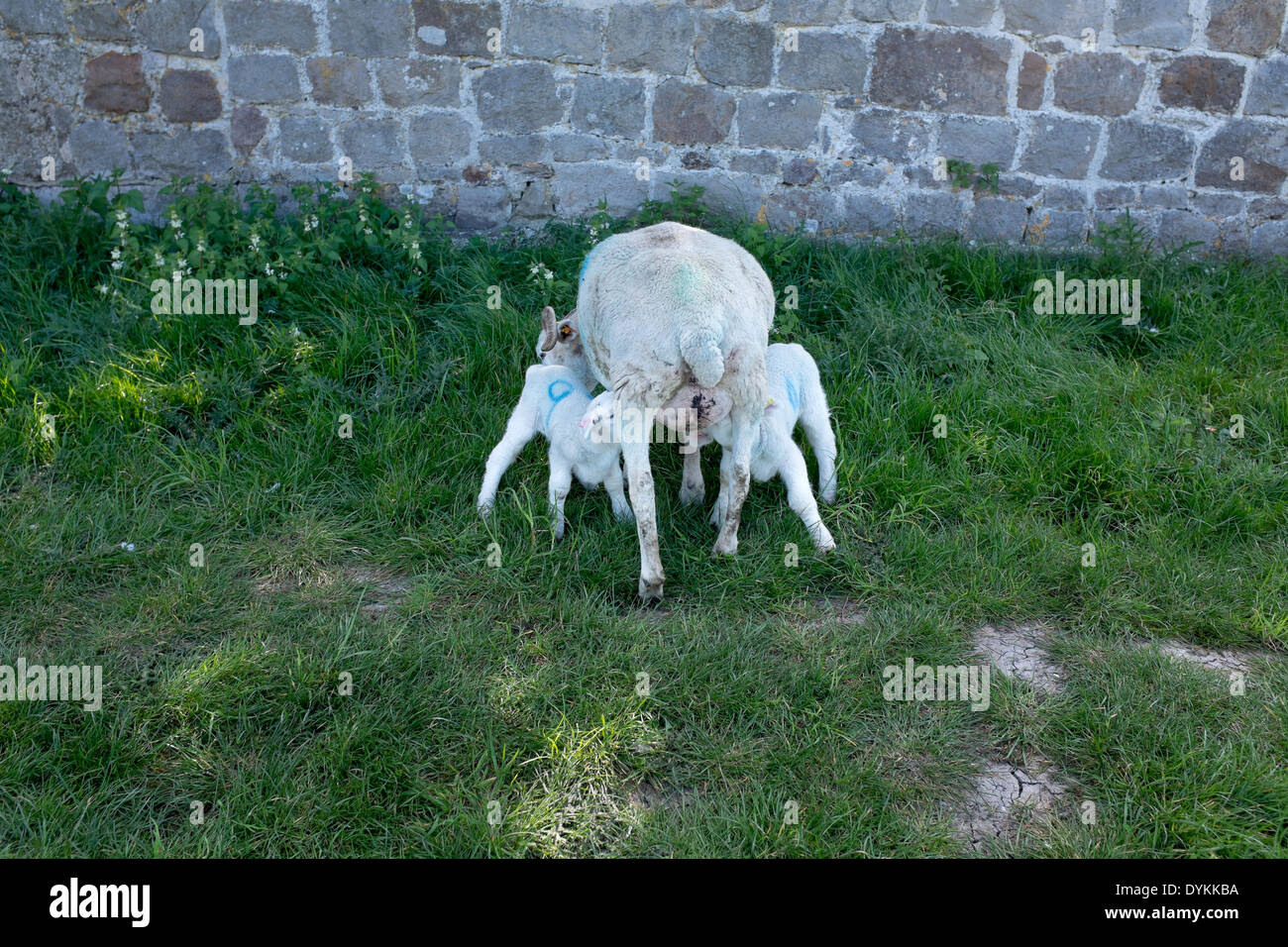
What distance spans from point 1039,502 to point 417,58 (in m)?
4.25

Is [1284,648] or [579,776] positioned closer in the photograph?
[579,776]

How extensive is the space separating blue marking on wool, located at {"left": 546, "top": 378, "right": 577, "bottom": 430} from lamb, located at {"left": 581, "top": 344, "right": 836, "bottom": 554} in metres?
0.25

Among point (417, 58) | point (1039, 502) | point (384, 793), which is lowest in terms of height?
point (384, 793)

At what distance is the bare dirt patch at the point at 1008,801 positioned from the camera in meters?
2.91

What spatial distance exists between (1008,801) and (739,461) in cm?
149

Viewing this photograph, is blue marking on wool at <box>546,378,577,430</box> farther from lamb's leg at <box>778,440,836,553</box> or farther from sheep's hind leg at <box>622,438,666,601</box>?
lamb's leg at <box>778,440,836,553</box>

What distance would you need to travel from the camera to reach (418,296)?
Answer: 5.38 meters

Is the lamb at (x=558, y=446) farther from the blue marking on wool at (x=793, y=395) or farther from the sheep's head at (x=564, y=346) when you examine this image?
the blue marking on wool at (x=793, y=395)

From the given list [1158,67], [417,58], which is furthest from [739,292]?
[1158,67]

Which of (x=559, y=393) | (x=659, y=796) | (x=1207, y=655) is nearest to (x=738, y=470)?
(x=559, y=393)

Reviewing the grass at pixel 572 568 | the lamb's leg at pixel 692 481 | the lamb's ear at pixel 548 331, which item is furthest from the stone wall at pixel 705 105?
the lamb's leg at pixel 692 481

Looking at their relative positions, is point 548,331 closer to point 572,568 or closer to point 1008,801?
point 572,568

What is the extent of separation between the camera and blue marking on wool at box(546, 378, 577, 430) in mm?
4152
